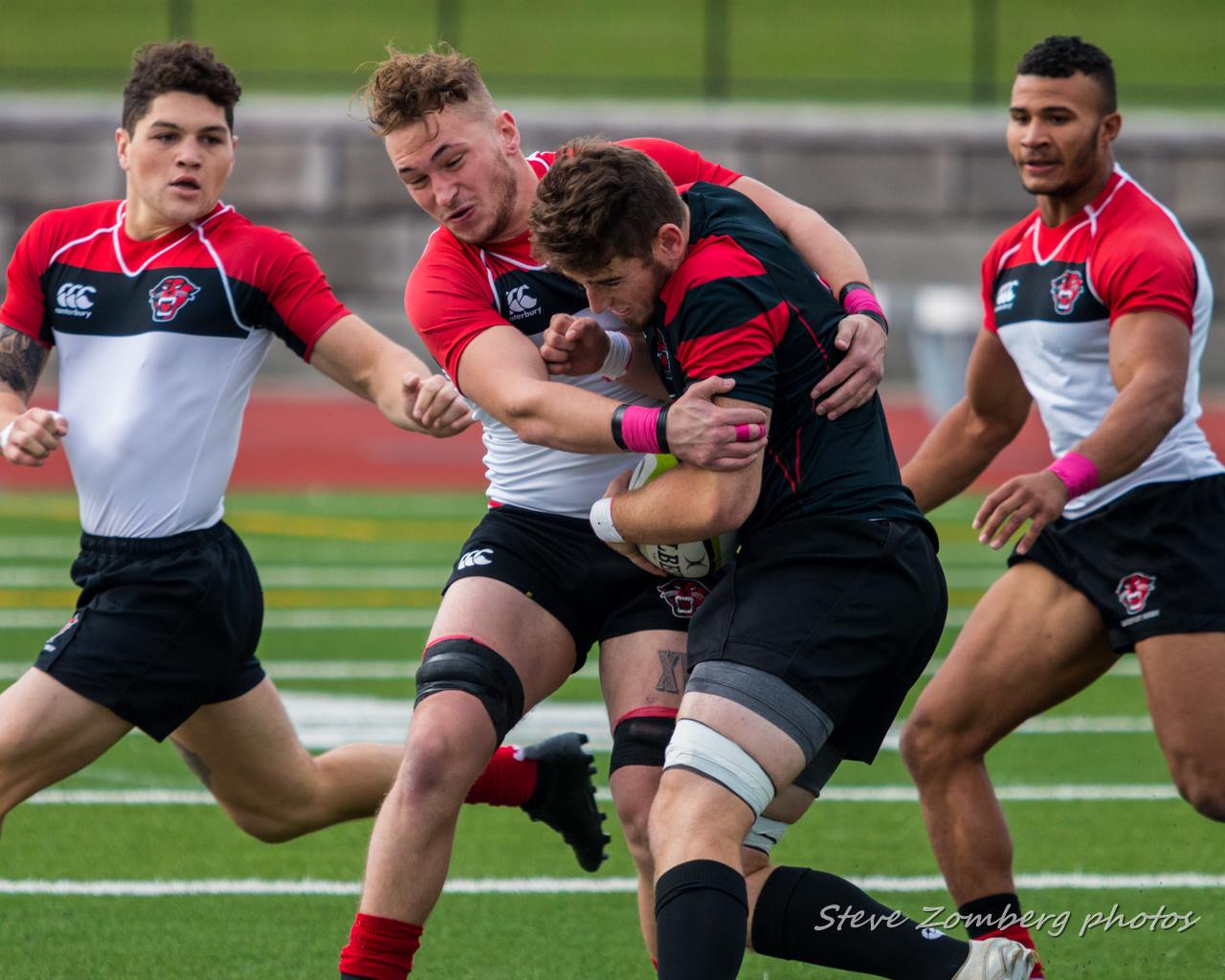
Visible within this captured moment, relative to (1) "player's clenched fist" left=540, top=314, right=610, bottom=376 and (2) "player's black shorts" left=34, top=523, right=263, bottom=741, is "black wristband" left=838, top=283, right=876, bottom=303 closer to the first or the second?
(1) "player's clenched fist" left=540, top=314, right=610, bottom=376

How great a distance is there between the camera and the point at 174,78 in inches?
195

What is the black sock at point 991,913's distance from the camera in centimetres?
485

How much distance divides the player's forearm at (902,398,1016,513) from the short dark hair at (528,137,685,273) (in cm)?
172

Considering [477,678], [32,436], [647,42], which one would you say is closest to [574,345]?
[477,678]

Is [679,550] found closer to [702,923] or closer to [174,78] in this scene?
[702,923]

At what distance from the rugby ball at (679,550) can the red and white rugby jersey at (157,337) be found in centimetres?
112

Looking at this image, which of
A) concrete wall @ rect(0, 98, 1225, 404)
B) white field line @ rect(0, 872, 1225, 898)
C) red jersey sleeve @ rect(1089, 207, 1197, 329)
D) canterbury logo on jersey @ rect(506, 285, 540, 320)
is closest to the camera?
canterbury logo on jersey @ rect(506, 285, 540, 320)

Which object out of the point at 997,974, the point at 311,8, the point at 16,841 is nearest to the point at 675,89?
the point at 311,8

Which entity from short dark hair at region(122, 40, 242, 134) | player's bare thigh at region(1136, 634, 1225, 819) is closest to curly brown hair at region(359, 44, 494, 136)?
short dark hair at region(122, 40, 242, 134)

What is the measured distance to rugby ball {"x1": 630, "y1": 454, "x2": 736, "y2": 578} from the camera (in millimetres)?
4312

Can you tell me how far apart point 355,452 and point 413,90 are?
14.5 m

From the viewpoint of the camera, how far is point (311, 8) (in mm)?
29438

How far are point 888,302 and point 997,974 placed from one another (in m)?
15.5

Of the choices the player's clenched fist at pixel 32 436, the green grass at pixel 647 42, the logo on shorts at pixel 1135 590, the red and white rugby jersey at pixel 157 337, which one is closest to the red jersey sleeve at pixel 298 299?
the red and white rugby jersey at pixel 157 337
